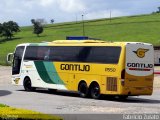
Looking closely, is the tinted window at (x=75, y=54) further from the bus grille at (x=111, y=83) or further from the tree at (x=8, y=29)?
the tree at (x=8, y=29)

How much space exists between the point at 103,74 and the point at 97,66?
2.02 feet

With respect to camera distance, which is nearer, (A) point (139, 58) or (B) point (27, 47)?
(A) point (139, 58)

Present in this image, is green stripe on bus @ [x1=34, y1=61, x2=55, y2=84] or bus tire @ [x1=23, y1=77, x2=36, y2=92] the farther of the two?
bus tire @ [x1=23, y1=77, x2=36, y2=92]

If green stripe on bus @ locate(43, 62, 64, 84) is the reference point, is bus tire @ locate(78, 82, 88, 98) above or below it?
below

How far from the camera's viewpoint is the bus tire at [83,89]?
2547cm

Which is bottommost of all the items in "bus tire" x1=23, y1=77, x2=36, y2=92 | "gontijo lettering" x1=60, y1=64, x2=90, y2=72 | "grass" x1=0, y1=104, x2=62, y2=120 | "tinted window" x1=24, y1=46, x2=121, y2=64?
"bus tire" x1=23, y1=77, x2=36, y2=92

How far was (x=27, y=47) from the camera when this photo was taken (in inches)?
1196

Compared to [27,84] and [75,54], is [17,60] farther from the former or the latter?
[75,54]

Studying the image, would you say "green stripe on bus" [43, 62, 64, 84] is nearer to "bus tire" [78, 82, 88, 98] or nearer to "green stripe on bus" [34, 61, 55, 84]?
"green stripe on bus" [34, 61, 55, 84]

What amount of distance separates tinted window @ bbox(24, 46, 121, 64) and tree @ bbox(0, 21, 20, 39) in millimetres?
100821

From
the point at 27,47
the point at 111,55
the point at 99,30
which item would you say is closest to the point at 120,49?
the point at 111,55

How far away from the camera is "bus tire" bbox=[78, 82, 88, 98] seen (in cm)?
2547

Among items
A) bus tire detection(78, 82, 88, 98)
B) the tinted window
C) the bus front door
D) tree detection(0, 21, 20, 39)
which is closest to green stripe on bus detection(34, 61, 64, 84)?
the tinted window

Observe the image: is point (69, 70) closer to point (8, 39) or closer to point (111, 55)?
point (111, 55)
